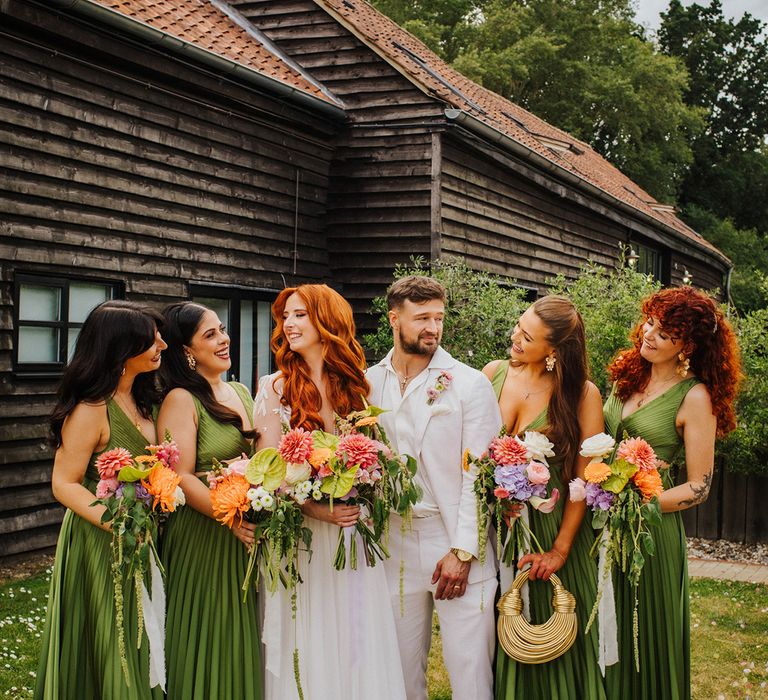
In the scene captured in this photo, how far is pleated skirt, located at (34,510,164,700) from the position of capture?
3.47 meters

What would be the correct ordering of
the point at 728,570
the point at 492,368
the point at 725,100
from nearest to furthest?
the point at 492,368
the point at 728,570
the point at 725,100

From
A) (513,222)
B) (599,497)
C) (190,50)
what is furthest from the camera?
(513,222)

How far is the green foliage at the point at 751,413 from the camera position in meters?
9.04

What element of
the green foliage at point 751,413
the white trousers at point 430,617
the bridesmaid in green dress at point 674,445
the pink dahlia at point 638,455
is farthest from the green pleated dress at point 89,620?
the green foliage at point 751,413

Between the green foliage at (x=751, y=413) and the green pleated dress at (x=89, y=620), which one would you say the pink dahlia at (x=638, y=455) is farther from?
the green foliage at (x=751, y=413)

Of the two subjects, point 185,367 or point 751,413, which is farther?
point 751,413

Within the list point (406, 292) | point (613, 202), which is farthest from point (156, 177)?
point (613, 202)

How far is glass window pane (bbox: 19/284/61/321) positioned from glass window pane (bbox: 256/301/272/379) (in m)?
3.02

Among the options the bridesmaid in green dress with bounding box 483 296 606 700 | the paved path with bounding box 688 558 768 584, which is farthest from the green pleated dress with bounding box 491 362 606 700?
the paved path with bounding box 688 558 768 584

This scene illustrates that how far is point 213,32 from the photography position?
10555 millimetres

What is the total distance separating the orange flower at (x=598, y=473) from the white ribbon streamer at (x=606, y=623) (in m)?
0.29

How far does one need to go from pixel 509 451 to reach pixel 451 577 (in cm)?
61

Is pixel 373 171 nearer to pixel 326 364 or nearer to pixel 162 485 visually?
pixel 326 364

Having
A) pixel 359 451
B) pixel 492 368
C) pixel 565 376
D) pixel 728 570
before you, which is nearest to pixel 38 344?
pixel 492 368
